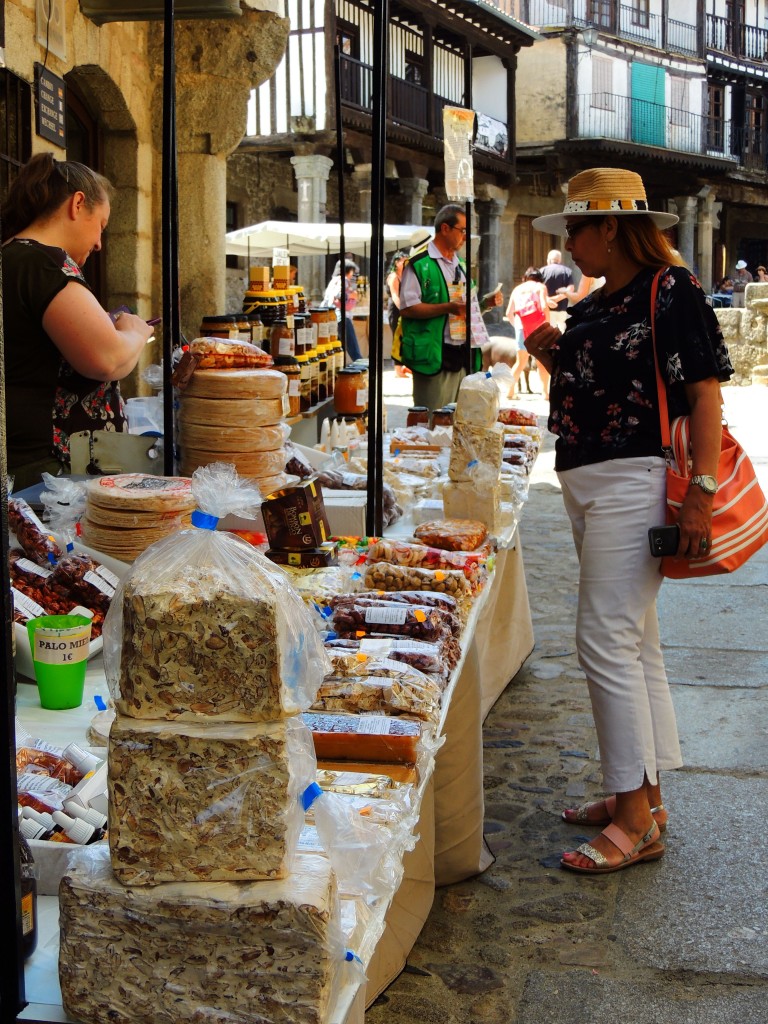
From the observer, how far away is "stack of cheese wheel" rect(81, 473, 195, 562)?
2.81 m

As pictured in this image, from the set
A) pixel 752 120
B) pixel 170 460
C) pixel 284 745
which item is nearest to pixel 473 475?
pixel 170 460

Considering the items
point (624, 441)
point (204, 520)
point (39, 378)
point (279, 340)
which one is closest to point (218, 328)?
point (39, 378)

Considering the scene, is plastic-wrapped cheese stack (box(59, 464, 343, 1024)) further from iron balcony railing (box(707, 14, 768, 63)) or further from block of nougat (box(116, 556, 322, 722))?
iron balcony railing (box(707, 14, 768, 63))

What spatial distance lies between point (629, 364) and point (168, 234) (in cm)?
133

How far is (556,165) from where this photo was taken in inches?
1243

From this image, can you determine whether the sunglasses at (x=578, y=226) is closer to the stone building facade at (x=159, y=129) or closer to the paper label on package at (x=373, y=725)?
the paper label on package at (x=373, y=725)

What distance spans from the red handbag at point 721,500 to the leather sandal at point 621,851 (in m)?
0.76

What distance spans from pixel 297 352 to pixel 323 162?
1654cm

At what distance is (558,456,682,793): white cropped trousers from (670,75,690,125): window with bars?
3422 cm

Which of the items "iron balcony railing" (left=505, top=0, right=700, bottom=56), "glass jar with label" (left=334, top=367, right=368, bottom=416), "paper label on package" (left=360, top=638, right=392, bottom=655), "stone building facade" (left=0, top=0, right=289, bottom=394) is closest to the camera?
"paper label on package" (left=360, top=638, right=392, bottom=655)

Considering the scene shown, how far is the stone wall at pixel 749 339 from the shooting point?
18672 mm

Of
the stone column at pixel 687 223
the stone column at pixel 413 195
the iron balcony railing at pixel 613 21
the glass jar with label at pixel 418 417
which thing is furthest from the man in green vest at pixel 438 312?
the stone column at pixel 687 223

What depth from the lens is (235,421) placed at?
3.42 m

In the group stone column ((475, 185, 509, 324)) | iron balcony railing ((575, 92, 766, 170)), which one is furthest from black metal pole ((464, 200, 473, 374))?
iron balcony railing ((575, 92, 766, 170))
